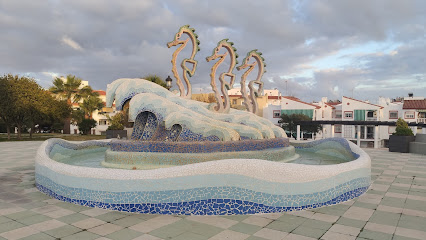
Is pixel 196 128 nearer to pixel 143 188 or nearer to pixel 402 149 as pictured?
pixel 143 188

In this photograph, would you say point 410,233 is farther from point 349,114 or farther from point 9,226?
point 349,114

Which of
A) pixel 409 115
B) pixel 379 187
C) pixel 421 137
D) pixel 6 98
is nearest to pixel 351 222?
pixel 379 187

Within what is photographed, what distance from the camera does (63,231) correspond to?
611cm

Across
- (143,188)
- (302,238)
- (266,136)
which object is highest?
(266,136)

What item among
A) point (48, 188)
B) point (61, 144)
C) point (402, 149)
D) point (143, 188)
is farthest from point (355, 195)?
point (402, 149)

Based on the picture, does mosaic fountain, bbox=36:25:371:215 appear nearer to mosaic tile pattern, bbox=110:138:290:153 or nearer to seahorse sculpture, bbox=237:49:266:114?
mosaic tile pattern, bbox=110:138:290:153

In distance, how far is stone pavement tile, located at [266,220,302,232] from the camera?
6203mm

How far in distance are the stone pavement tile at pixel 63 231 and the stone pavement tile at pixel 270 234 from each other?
3652 mm

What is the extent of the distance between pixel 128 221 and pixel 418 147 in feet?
70.5

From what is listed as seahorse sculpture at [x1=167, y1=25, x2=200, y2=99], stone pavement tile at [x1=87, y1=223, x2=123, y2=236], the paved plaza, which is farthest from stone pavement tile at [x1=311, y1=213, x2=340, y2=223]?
seahorse sculpture at [x1=167, y1=25, x2=200, y2=99]

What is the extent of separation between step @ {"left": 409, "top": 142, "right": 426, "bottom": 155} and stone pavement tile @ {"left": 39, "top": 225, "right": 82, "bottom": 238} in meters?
22.4

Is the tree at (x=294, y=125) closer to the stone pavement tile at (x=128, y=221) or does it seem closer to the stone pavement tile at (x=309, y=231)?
the stone pavement tile at (x=309, y=231)

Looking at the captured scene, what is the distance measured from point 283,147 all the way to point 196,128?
14.5 ft

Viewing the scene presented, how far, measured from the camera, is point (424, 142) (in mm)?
21609
